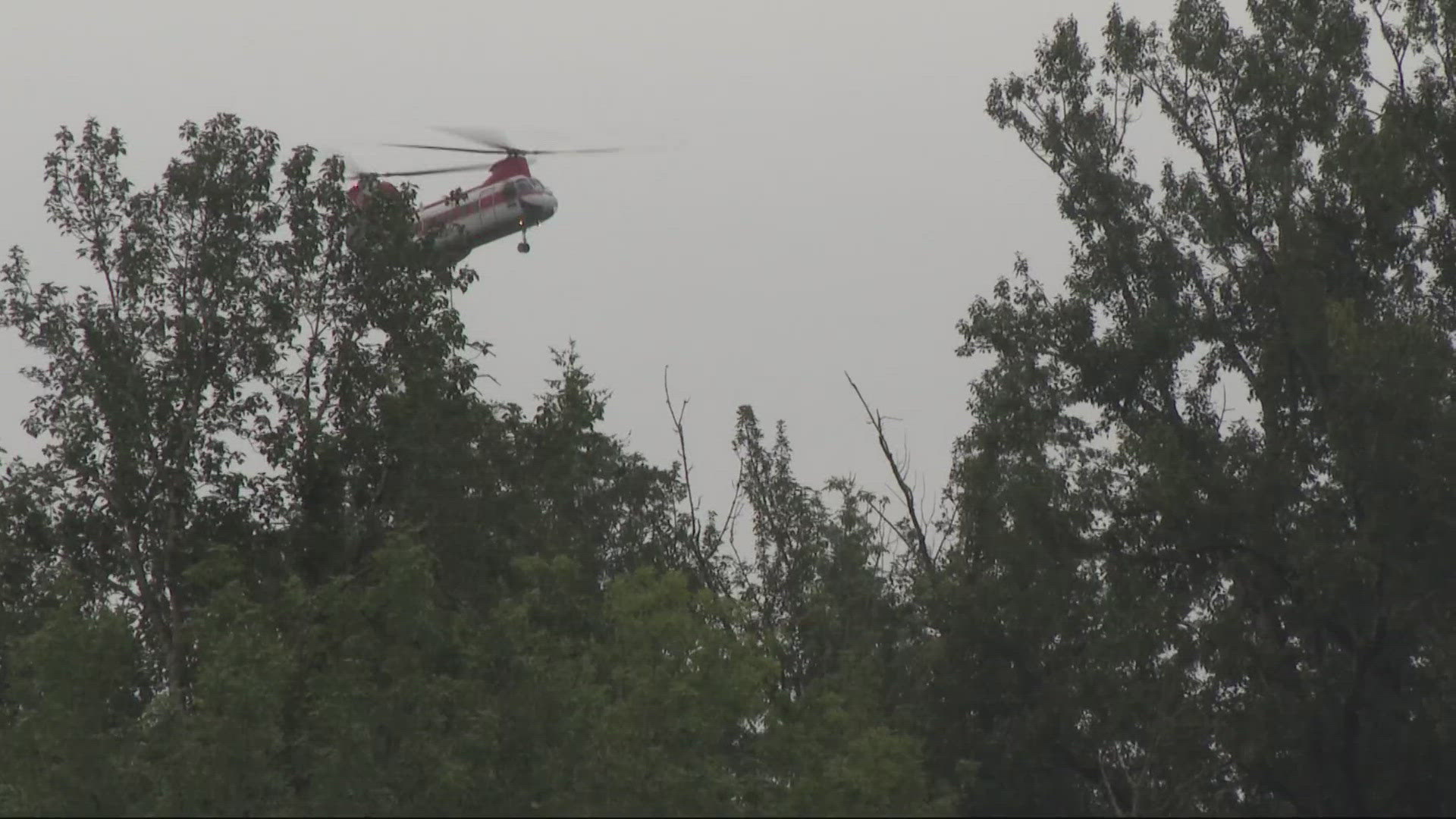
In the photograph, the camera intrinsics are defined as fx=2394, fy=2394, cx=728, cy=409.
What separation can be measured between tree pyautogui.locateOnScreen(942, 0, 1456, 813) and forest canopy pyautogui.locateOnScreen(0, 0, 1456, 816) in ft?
0.25

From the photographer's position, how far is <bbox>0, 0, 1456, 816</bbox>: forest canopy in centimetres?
3631

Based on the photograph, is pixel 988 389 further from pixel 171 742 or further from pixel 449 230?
pixel 171 742

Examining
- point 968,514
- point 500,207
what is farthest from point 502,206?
point 968,514

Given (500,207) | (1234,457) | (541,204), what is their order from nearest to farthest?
(1234,457)
(500,207)
(541,204)

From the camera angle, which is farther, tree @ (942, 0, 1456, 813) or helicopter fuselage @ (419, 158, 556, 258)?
helicopter fuselage @ (419, 158, 556, 258)

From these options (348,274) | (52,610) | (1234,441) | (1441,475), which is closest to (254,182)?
(348,274)

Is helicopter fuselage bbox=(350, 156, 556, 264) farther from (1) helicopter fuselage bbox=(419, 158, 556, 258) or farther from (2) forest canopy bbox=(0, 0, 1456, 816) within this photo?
(2) forest canopy bbox=(0, 0, 1456, 816)

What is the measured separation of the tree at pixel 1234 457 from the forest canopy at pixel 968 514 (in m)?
0.08

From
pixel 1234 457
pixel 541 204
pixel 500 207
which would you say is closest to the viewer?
pixel 1234 457

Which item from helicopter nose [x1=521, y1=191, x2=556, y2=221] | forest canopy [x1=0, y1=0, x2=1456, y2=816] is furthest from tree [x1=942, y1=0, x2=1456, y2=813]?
helicopter nose [x1=521, y1=191, x2=556, y2=221]

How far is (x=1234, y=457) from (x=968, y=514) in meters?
5.23

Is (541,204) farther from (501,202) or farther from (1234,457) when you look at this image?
(1234,457)

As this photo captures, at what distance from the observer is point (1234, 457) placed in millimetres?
41531

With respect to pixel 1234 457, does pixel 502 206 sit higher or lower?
higher
